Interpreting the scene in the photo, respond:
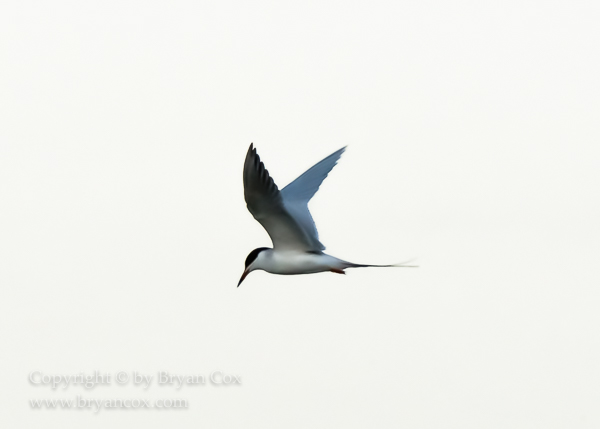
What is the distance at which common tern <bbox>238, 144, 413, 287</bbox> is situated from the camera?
12133 millimetres

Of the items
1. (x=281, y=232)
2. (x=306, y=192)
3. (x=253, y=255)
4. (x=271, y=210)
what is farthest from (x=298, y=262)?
(x=306, y=192)

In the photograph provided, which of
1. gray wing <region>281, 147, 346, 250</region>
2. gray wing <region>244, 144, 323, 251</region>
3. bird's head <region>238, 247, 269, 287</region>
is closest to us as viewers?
gray wing <region>244, 144, 323, 251</region>

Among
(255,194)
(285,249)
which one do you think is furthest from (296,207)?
(255,194)

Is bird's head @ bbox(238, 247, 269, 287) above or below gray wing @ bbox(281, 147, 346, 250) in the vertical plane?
below

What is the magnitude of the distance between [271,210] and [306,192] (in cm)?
236

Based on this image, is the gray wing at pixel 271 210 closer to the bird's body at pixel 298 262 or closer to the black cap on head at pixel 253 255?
the bird's body at pixel 298 262

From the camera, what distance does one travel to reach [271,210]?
41.6 ft

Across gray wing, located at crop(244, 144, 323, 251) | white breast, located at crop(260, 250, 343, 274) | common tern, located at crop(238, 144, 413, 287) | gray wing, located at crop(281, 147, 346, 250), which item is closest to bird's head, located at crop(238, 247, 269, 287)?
common tern, located at crop(238, 144, 413, 287)

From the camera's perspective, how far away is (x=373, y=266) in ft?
43.3

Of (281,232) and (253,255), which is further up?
(281,232)

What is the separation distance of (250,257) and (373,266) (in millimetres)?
1778

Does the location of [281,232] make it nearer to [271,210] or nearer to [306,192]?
[271,210]

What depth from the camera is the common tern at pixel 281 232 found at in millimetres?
12133

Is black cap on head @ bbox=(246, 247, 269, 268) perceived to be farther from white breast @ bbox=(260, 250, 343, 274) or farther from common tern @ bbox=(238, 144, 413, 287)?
white breast @ bbox=(260, 250, 343, 274)
